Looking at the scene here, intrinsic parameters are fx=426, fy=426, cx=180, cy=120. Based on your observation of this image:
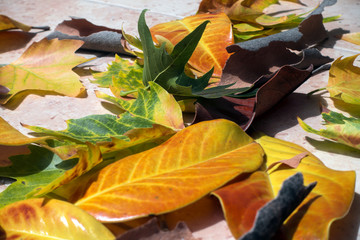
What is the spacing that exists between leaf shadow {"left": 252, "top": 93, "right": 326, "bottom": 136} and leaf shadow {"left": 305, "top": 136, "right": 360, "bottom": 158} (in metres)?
0.07

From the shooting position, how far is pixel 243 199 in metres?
0.57

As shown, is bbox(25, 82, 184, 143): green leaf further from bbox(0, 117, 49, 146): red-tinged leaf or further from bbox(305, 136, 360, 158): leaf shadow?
bbox(305, 136, 360, 158): leaf shadow

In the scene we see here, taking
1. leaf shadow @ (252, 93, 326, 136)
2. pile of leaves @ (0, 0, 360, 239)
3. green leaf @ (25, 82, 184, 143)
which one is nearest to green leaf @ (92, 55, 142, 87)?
pile of leaves @ (0, 0, 360, 239)

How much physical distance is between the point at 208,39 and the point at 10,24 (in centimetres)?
66

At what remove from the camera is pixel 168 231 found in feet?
1.79

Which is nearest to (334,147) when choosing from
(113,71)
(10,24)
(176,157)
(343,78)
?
(343,78)

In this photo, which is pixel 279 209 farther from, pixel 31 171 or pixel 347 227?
pixel 31 171

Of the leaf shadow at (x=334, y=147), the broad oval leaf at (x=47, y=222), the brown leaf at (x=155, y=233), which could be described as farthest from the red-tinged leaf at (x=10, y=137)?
the leaf shadow at (x=334, y=147)

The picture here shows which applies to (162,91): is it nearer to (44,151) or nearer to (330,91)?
(44,151)

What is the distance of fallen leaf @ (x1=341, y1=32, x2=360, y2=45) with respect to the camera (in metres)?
1.22

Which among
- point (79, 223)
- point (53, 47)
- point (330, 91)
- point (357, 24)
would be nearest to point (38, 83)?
point (53, 47)

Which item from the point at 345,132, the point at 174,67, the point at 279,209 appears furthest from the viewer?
the point at 174,67

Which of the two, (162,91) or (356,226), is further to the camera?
(162,91)

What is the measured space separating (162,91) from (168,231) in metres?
0.33
